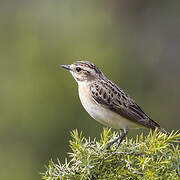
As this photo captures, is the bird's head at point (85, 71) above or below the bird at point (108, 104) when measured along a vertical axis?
above

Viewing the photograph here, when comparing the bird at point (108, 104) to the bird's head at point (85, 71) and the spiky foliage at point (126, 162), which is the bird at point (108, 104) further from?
the spiky foliage at point (126, 162)

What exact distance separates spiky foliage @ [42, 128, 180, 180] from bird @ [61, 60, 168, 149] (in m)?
1.72

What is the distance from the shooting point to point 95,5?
516 inches

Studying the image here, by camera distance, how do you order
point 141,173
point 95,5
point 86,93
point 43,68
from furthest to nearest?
point 95,5
point 43,68
point 86,93
point 141,173

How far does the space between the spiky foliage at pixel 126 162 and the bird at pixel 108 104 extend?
172 centimetres

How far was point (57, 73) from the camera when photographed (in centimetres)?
916

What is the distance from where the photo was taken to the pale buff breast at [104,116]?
22.2 ft

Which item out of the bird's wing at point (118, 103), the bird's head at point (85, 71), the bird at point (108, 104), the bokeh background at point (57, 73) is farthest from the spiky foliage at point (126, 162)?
the bokeh background at point (57, 73)

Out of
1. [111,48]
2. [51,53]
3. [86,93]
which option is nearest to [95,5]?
[111,48]

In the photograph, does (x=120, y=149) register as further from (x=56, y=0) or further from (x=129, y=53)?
(x=56, y=0)

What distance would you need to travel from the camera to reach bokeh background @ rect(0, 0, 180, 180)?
863cm

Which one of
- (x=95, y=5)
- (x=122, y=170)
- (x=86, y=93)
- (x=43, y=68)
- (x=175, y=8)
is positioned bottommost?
(x=122, y=170)

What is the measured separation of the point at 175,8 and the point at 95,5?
4711 mm

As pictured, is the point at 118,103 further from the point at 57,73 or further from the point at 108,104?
the point at 57,73
